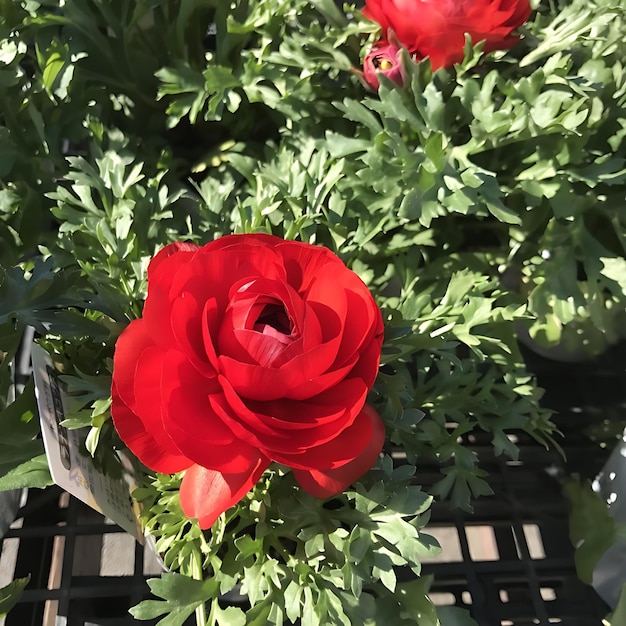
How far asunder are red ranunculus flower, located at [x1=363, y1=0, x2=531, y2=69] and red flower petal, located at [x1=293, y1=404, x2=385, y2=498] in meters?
0.31

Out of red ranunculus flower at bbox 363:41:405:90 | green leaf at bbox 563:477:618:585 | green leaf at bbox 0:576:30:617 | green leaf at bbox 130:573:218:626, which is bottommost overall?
green leaf at bbox 130:573:218:626

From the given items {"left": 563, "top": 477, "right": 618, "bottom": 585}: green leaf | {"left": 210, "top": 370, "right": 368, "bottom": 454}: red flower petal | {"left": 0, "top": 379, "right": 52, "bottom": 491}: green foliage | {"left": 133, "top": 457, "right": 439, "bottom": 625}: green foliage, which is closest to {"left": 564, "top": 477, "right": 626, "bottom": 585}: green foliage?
{"left": 563, "top": 477, "right": 618, "bottom": 585}: green leaf

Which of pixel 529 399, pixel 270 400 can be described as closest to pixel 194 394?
pixel 270 400

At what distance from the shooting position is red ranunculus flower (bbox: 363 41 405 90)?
486mm

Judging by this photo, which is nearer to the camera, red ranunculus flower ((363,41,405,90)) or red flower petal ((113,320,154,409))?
red flower petal ((113,320,154,409))

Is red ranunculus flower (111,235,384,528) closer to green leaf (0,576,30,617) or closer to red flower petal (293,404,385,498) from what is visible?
red flower petal (293,404,385,498)

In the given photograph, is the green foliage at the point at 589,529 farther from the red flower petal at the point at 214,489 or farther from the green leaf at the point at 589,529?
the red flower petal at the point at 214,489

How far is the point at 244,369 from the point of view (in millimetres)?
300

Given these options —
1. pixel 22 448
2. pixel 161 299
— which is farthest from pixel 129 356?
pixel 22 448

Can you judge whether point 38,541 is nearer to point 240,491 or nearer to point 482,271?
point 240,491

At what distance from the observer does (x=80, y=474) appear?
1.19ft

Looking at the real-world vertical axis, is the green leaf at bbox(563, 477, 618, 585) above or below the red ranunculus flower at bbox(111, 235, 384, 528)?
below

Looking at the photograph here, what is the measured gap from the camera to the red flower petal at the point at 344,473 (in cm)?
34

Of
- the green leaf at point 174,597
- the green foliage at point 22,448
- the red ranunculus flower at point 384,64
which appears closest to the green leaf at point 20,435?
the green foliage at point 22,448
